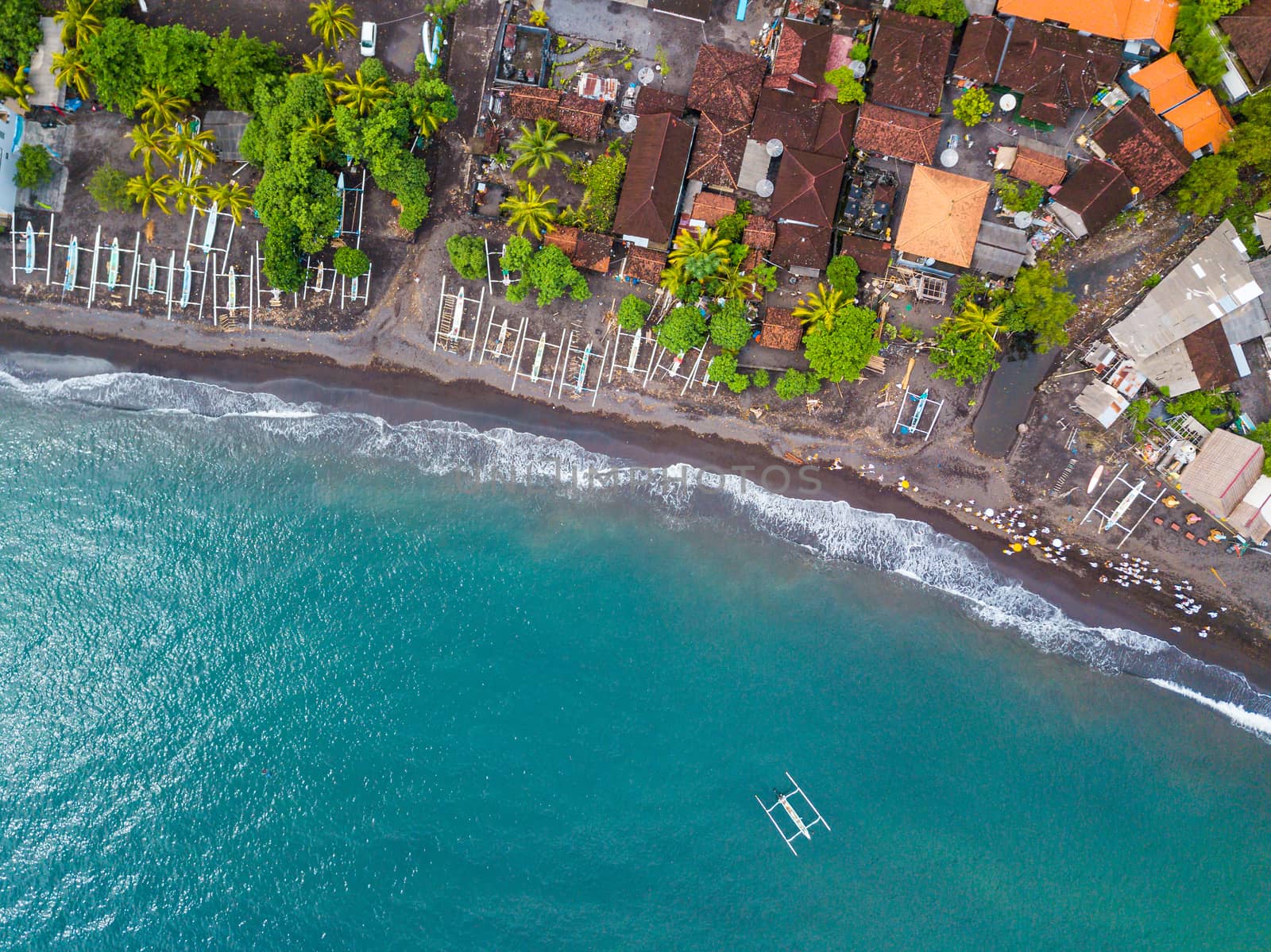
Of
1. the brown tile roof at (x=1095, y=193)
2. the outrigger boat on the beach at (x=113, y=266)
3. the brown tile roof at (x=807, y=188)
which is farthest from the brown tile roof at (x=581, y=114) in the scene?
the outrigger boat on the beach at (x=113, y=266)

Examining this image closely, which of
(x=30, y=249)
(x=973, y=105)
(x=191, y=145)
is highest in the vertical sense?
(x=973, y=105)

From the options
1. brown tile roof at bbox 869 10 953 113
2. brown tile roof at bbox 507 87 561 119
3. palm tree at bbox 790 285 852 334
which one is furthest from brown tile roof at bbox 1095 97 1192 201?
brown tile roof at bbox 507 87 561 119

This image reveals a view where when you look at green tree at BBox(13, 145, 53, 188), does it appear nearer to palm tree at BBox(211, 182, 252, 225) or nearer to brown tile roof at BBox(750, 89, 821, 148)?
palm tree at BBox(211, 182, 252, 225)

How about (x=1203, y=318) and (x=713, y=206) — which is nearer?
(x=1203, y=318)

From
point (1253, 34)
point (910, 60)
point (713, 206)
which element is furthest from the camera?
point (713, 206)

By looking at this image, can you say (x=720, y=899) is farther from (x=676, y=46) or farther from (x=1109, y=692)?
(x=676, y=46)

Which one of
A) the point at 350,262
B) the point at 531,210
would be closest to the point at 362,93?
the point at 350,262

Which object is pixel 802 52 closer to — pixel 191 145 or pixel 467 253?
pixel 467 253
